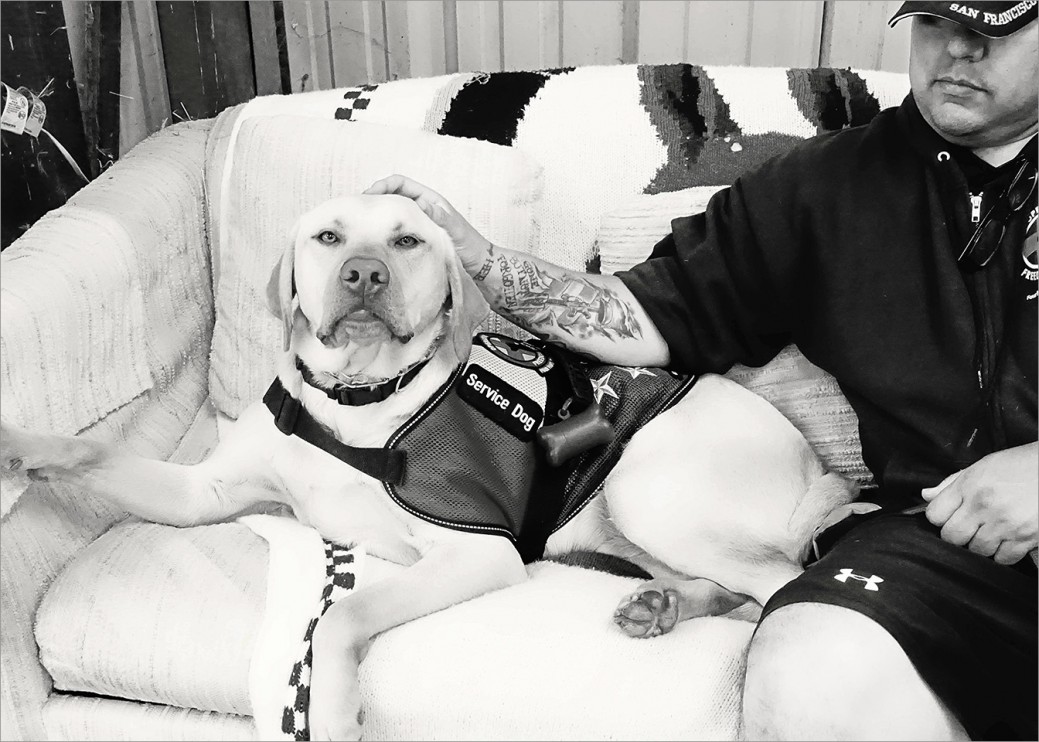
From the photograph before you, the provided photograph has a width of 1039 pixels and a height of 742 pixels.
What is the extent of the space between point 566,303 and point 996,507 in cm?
79

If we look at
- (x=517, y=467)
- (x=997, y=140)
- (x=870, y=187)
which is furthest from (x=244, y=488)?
(x=997, y=140)

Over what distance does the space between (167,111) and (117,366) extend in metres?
1.07

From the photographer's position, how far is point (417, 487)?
5.49 feet

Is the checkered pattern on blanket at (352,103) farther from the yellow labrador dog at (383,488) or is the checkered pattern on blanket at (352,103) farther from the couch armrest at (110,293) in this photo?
the yellow labrador dog at (383,488)

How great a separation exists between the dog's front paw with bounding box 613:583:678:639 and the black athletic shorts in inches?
6.8

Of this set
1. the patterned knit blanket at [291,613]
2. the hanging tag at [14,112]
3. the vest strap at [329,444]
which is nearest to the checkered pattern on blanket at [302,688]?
the patterned knit blanket at [291,613]

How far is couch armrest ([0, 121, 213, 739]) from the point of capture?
1.61 meters

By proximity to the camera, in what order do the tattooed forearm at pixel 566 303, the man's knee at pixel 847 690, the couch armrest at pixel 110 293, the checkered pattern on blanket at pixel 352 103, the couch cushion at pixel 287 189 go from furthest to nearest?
the checkered pattern on blanket at pixel 352 103 < the couch cushion at pixel 287 189 < the tattooed forearm at pixel 566 303 < the couch armrest at pixel 110 293 < the man's knee at pixel 847 690

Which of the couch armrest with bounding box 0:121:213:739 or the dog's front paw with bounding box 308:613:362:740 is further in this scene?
the couch armrest with bounding box 0:121:213:739

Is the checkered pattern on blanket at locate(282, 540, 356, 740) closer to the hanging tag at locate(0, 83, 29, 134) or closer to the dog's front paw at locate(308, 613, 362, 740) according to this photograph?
the dog's front paw at locate(308, 613, 362, 740)

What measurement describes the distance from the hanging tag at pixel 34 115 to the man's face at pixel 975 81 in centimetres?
172

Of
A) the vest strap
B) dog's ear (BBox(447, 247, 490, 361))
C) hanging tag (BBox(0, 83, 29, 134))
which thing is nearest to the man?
dog's ear (BBox(447, 247, 490, 361))

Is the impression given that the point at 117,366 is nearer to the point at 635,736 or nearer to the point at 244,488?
the point at 244,488

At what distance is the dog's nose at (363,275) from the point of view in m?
1.56
